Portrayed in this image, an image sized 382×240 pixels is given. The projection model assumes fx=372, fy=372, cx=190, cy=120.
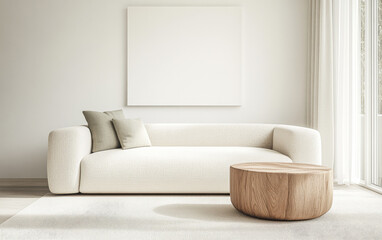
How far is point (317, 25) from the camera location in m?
4.37

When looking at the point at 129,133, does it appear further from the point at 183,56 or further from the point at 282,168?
the point at 282,168

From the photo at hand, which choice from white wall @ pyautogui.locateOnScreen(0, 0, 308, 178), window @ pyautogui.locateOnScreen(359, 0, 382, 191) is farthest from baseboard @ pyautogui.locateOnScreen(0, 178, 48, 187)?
window @ pyautogui.locateOnScreen(359, 0, 382, 191)

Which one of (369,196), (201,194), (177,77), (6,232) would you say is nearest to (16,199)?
(6,232)

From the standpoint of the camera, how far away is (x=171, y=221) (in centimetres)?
251

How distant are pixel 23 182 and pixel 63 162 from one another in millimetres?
1398

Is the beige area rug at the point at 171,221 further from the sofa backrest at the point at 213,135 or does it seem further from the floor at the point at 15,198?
the sofa backrest at the point at 213,135

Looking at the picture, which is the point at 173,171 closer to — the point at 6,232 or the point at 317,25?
the point at 6,232

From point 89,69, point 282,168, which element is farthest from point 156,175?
point 89,69

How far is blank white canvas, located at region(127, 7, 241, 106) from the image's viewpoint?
464 cm

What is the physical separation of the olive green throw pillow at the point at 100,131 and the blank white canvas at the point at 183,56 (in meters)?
0.88

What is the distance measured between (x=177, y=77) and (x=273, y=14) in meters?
1.45

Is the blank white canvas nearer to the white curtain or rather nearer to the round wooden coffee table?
the white curtain

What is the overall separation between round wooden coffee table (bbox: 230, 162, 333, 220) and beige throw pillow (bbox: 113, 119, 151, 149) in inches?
60.4

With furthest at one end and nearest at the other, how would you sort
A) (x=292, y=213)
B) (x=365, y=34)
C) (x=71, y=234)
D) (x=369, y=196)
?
(x=365, y=34) → (x=369, y=196) → (x=292, y=213) → (x=71, y=234)
